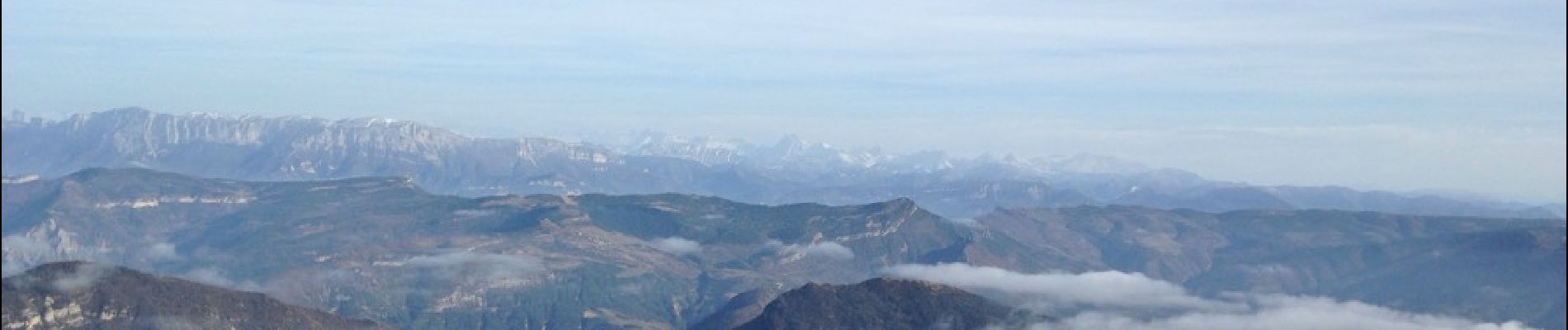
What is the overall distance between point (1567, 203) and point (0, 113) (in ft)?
591

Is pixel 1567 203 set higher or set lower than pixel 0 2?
lower

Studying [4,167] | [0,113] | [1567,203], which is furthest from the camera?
[1567,203]

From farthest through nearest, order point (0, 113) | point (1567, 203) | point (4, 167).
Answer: point (1567, 203)
point (4, 167)
point (0, 113)

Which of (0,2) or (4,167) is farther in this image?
(4,167)

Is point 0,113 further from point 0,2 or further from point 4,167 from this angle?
point 4,167

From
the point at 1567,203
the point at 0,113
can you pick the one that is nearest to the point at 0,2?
the point at 0,113

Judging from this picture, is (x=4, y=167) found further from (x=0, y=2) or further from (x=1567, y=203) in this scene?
(x=1567, y=203)

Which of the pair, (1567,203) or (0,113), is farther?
(1567,203)

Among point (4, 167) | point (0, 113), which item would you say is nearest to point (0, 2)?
point (0, 113)

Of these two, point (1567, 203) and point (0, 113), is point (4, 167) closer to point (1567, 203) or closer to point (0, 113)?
point (0, 113)

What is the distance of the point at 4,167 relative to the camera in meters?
177

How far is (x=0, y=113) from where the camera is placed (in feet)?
463

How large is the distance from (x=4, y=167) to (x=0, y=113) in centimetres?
4033

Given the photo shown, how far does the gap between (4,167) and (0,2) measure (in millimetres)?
37726
